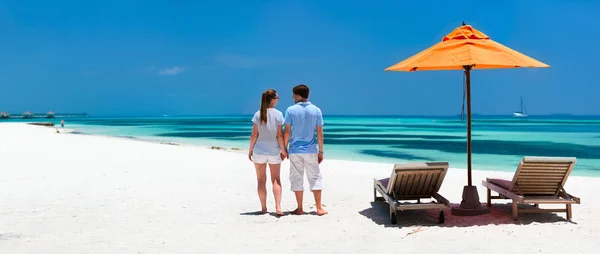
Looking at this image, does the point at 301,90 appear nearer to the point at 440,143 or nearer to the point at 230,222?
the point at 230,222

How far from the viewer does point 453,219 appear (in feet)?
20.4

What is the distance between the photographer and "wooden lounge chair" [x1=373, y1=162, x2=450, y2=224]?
231 inches

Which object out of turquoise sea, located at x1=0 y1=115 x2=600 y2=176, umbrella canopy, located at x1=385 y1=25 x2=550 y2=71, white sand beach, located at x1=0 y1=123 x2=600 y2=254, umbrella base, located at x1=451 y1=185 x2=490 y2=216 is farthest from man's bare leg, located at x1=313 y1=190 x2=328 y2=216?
turquoise sea, located at x1=0 y1=115 x2=600 y2=176

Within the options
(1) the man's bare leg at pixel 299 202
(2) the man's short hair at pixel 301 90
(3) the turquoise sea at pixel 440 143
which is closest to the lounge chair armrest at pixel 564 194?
(1) the man's bare leg at pixel 299 202

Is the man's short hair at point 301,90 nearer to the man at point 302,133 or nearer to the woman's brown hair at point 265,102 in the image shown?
the man at point 302,133

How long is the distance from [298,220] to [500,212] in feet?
8.29

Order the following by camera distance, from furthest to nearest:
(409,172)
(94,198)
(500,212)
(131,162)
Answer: (131,162) < (94,198) < (500,212) < (409,172)

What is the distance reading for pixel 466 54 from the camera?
227 inches

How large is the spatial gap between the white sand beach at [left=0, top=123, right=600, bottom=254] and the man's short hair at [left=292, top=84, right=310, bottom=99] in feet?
4.74

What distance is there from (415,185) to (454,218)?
0.62 meters

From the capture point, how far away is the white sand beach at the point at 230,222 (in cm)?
503

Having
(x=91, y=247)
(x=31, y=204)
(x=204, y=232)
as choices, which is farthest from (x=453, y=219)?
(x=31, y=204)

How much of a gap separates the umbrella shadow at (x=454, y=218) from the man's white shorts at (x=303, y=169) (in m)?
0.80

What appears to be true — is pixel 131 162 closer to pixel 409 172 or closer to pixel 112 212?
pixel 112 212
